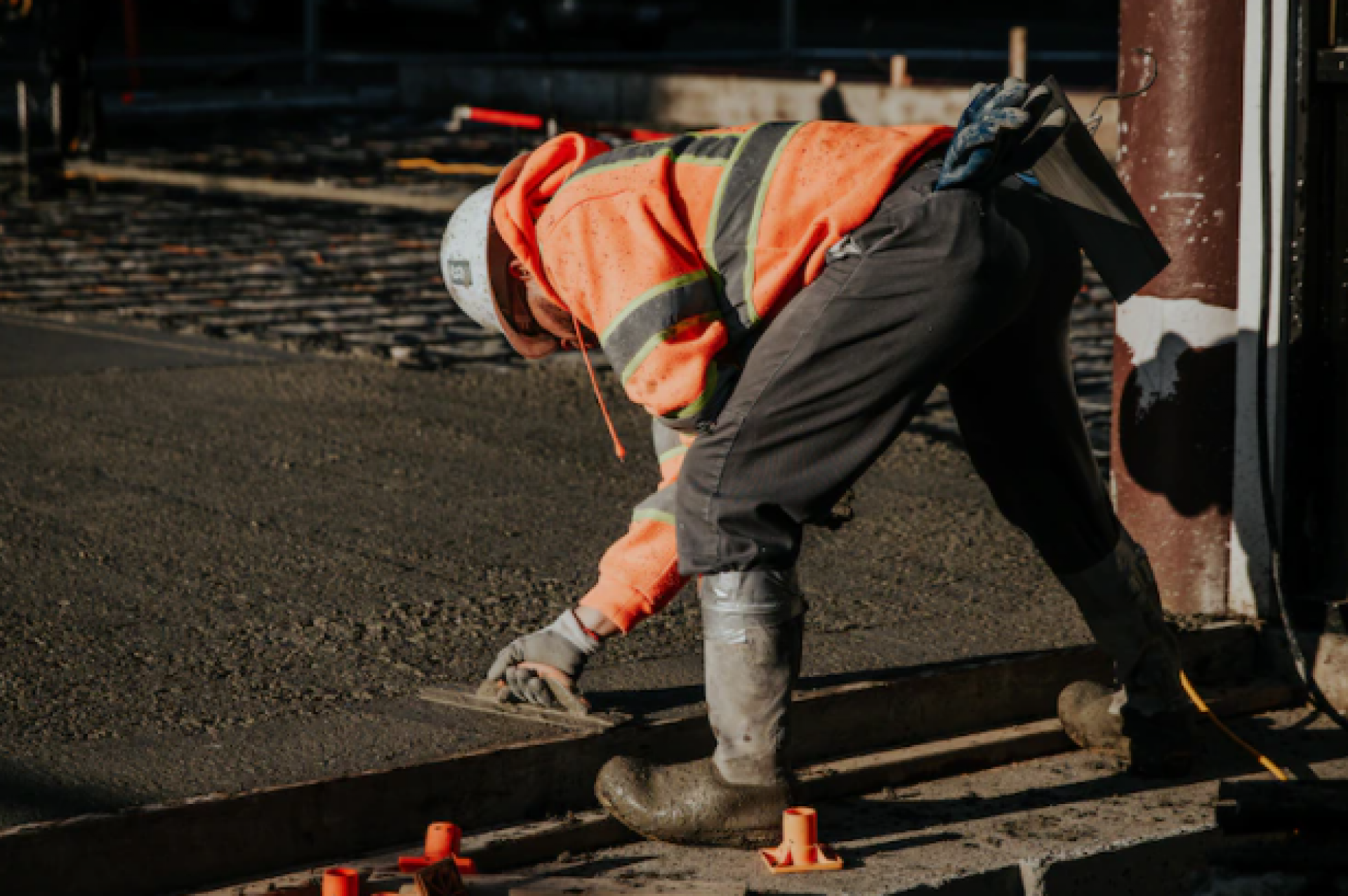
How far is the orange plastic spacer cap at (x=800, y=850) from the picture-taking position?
11.5 ft

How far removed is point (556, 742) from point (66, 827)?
3.05ft

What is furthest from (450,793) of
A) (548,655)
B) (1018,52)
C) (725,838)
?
(1018,52)

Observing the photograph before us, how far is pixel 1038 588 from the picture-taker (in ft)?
16.7

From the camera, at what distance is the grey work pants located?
339 centimetres

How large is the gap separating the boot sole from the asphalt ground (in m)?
0.35

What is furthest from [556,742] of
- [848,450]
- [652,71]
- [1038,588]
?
[652,71]

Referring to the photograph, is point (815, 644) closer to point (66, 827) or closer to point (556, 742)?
point (556, 742)

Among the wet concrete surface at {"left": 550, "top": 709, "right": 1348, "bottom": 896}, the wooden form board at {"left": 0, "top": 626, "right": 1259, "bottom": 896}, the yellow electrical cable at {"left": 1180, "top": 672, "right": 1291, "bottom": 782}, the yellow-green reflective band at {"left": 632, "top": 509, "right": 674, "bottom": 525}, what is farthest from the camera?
the yellow electrical cable at {"left": 1180, "top": 672, "right": 1291, "bottom": 782}

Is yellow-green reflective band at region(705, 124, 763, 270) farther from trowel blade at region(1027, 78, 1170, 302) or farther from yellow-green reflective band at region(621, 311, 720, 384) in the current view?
trowel blade at region(1027, 78, 1170, 302)

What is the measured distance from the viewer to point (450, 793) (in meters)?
3.67

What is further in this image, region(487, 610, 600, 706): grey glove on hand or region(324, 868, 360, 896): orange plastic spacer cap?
region(487, 610, 600, 706): grey glove on hand

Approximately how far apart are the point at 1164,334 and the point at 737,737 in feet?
5.88

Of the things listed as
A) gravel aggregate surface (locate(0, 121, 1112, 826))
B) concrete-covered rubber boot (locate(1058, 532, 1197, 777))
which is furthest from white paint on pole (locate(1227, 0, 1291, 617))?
concrete-covered rubber boot (locate(1058, 532, 1197, 777))

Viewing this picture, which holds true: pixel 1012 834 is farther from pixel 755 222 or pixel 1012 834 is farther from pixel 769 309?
pixel 755 222
